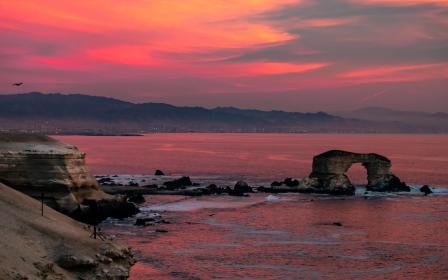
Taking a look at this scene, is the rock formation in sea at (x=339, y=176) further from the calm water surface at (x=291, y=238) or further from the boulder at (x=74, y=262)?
the boulder at (x=74, y=262)

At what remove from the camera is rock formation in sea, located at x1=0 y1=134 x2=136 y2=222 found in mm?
48812

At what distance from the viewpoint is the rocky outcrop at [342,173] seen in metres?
92.4

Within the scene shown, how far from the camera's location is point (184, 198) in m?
81.1

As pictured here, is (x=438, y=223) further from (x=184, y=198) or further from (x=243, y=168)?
(x=243, y=168)

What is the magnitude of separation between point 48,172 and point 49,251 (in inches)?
943

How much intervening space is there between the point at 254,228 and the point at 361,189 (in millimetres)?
43210

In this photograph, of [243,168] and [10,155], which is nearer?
[10,155]

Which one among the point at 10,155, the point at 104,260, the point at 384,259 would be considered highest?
the point at 10,155

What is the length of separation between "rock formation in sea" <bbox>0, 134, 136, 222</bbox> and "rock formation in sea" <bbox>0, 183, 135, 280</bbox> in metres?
18.2

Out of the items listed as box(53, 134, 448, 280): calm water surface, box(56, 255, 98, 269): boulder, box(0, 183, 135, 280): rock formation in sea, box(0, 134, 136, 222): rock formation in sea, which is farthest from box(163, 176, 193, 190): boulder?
box(56, 255, 98, 269): boulder

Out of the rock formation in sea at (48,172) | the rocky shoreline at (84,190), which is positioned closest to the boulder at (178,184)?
the rocky shoreline at (84,190)

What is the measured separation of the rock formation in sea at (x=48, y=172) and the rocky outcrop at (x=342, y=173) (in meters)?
46.5

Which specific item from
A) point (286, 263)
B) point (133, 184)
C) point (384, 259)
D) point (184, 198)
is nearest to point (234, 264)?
point (286, 263)

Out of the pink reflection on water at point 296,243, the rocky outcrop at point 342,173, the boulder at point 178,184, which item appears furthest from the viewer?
the rocky outcrop at point 342,173
